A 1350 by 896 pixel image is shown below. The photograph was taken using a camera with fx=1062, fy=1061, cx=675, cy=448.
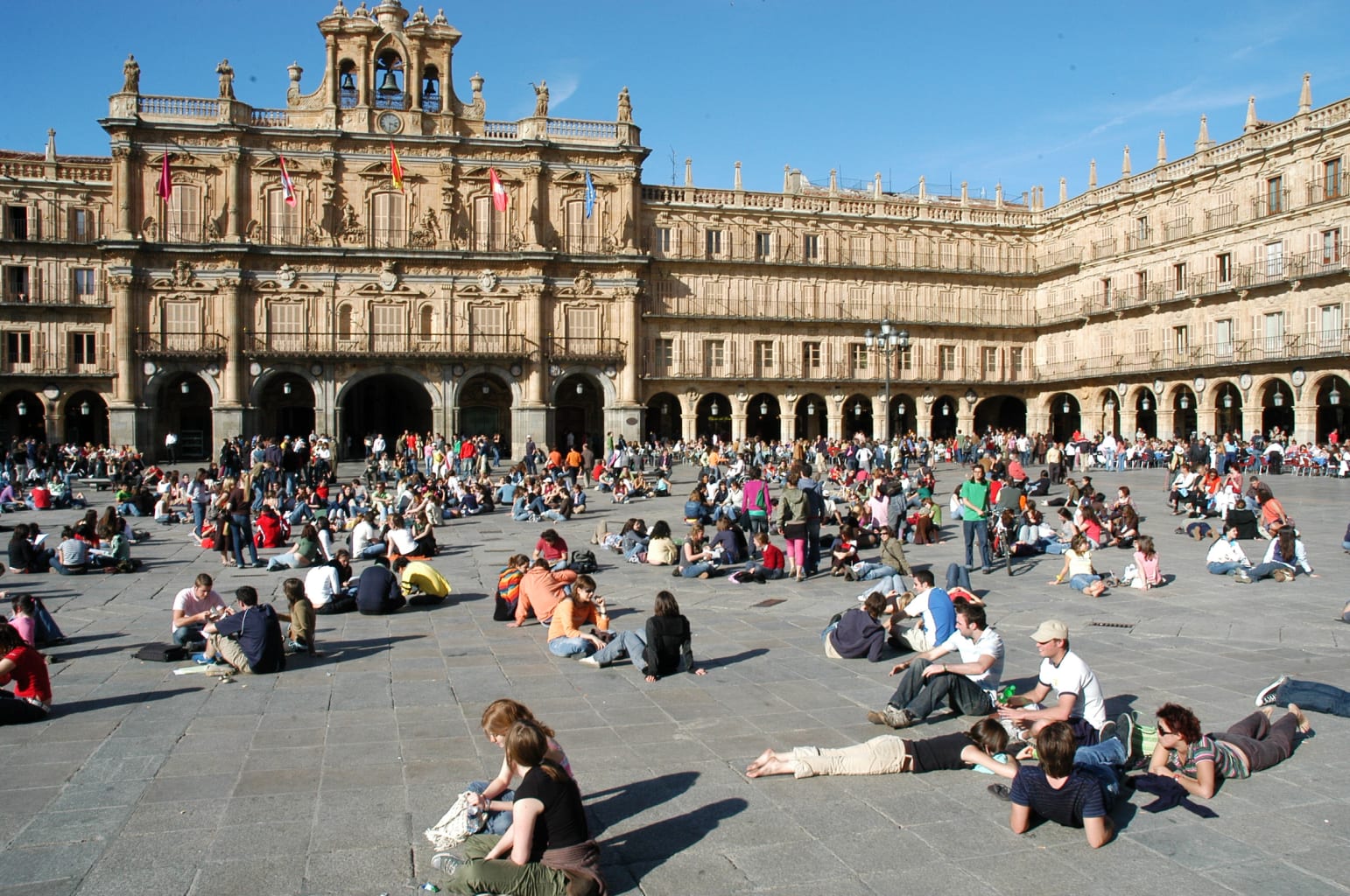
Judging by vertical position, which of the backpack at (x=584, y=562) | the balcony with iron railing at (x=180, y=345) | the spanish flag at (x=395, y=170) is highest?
the spanish flag at (x=395, y=170)

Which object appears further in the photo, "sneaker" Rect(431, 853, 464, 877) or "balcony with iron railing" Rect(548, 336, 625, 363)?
"balcony with iron railing" Rect(548, 336, 625, 363)

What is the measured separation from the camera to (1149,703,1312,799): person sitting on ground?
267 inches

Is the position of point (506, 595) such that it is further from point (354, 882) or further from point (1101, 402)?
point (1101, 402)

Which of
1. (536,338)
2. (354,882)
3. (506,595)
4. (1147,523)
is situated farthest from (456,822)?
(536,338)

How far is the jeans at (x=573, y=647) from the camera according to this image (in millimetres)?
10781

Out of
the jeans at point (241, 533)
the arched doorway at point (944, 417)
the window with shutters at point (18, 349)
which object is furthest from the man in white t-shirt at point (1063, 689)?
the window with shutters at point (18, 349)

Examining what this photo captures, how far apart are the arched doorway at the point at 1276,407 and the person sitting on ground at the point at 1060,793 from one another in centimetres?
3718

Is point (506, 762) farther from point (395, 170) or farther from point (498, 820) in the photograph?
point (395, 170)

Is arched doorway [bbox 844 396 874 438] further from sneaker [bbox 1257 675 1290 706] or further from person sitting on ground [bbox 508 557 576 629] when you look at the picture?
sneaker [bbox 1257 675 1290 706]

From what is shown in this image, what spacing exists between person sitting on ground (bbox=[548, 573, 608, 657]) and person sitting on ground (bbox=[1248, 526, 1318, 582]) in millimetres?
9430

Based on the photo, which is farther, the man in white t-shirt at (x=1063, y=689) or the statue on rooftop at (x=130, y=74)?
the statue on rooftop at (x=130, y=74)

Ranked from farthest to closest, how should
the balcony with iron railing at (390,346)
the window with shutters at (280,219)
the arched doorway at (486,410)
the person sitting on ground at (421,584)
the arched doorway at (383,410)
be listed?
the arched doorway at (383,410), the arched doorway at (486,410), the window with shutters at (280,219), the balcony with iron railing at (390,346), the person sitting on ground at (421,584)

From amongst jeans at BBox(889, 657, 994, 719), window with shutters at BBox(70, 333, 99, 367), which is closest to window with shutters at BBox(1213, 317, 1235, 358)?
jeans at BBox(889, 657, 994, 719)

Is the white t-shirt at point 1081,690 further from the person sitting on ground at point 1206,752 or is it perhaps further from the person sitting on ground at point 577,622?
the person sitting on ground at point 577,622
